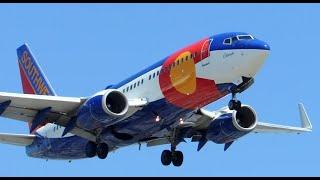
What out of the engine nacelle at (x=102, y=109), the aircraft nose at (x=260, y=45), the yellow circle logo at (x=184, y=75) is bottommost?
the engine nacelle at (x=102, y=109)

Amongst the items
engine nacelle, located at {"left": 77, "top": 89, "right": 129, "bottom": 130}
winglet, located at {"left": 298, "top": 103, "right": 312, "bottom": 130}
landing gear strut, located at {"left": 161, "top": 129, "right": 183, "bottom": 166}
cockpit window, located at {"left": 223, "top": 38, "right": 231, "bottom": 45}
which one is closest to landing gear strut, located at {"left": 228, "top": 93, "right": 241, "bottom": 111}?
cockpit window, located at {"left": 223, "top": 38, "right": 231, "bottom": 45}

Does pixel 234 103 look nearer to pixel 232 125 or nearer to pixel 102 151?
pixel 232 125

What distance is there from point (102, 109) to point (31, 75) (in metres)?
15.6

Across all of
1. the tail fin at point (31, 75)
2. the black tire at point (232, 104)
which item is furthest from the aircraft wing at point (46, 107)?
the tail fin at point (31, 75)

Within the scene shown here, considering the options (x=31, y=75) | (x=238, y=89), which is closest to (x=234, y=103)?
(x=238, y=89)

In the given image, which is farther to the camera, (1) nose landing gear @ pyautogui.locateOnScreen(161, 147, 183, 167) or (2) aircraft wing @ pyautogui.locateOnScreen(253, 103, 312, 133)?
(2) aircraft wing @ pyautogui.locateOnScreen(253, 103, 312, 133)

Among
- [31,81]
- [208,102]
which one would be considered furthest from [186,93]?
[31,81]

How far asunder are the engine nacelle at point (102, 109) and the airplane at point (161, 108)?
49 millimetres

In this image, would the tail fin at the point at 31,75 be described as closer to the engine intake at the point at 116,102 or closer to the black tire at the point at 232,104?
the engine intake at the point at 116,102

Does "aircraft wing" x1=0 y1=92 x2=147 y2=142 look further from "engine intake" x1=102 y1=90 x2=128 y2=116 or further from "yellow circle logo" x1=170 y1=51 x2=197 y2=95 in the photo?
"yellow circle logo" x1=170 y1=51 x2=197 y2=95

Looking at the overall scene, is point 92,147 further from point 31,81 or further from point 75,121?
point 31,81

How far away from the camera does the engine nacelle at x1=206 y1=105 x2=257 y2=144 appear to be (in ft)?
173

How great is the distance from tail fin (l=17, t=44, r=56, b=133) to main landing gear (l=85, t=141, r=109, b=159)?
9.08 metres

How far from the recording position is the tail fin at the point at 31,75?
60469mm
